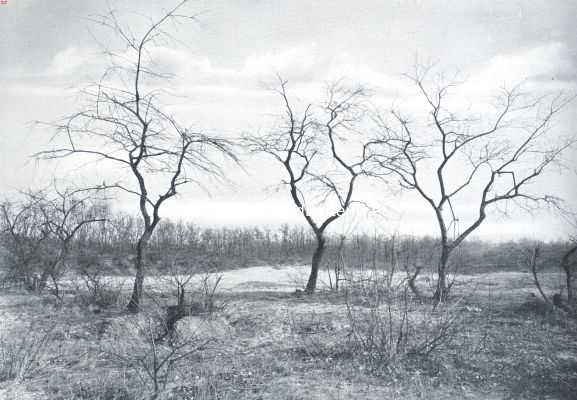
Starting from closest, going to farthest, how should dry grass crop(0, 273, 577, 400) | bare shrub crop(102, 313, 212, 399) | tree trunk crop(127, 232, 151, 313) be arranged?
dry grass crop(0, 273, 577, 400), bare shrub crop(102, 313, 212, 399), tree trunk crop(127, 232, 151, 313)

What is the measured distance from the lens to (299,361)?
26.2 feet

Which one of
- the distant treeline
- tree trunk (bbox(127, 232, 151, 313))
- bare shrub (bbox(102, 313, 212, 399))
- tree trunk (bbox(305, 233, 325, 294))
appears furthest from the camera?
the distant treeline

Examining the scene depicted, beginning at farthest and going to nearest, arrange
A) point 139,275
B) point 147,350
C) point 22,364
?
point 139,275
point 147,350
point 22,364

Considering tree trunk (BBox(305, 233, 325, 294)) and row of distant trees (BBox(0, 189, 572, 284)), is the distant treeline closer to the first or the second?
row of distant trees (BBox(0, 189, 572, 284))

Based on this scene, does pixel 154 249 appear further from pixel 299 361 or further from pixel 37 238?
pixel 299 361

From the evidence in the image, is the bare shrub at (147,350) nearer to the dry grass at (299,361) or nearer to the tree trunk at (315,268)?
the dry grass at (299,361)

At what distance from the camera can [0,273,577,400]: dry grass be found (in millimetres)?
6578

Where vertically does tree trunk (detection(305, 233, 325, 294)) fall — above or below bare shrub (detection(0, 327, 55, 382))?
above

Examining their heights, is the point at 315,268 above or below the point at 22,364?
above

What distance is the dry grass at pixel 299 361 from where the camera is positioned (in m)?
6.58

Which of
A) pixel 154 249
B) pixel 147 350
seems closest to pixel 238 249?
pixel 154 249

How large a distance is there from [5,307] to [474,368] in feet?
35.1

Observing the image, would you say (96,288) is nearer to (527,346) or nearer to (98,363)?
(98,363)

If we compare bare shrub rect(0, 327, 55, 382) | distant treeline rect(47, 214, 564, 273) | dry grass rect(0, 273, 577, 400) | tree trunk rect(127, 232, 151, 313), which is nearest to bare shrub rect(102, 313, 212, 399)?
dry grass rect(0, 273, 577, 400)
